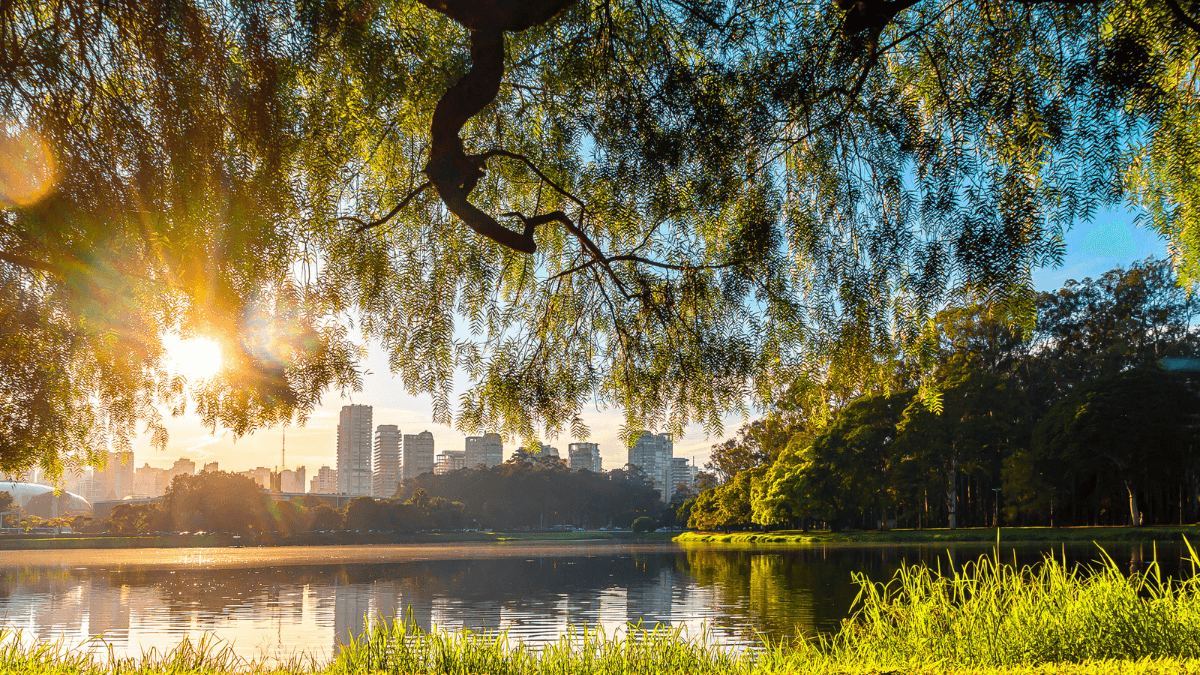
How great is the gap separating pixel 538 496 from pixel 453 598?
69.5 meters

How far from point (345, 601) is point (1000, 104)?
19.6 meters

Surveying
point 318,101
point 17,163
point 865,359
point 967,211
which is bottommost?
point 865,359

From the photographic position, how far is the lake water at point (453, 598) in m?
14.7

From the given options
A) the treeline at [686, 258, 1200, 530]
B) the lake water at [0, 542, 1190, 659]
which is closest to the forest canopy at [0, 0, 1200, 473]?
the lake water at [0, 542, 1190, 659]

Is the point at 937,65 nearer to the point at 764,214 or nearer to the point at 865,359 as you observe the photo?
the point at 764,214

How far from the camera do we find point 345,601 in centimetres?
2053

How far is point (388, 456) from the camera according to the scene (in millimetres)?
182875

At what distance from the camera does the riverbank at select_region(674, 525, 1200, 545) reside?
32.2m

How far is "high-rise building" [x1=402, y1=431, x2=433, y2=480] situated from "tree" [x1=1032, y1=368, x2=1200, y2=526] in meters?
150

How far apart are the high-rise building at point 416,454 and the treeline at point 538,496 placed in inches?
3310

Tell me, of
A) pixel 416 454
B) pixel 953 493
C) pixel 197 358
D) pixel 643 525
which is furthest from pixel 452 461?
pixel 197 358

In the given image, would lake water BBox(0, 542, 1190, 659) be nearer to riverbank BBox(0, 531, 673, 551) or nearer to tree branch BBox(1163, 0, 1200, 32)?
tree branch BBox(1163, 0, 1200, 32)

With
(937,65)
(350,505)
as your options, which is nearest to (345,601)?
(937,65)

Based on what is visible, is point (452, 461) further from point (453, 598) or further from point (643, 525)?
point (453, 598)
